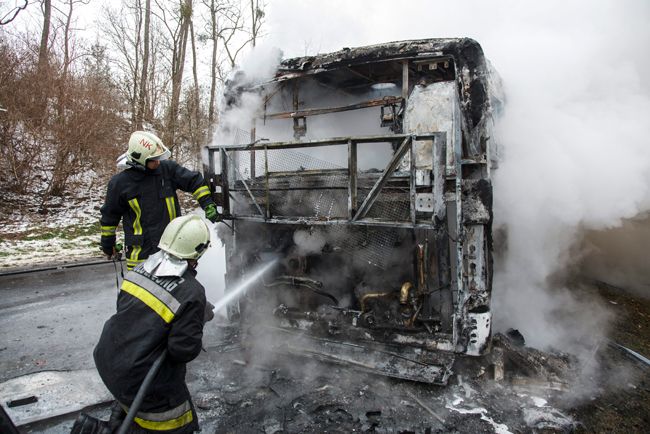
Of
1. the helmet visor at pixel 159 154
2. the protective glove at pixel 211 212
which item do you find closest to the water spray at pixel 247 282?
the protective glove at pixel 211 212

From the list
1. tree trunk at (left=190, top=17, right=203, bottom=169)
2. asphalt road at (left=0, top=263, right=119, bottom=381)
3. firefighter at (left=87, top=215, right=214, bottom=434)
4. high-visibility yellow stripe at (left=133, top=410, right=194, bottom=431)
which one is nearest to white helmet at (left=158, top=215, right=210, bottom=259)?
firefighter at (left=87, top=215, right=214, bottom=434)

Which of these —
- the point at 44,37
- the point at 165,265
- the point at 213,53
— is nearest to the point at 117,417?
the point at 165,265

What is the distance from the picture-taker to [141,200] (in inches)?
145

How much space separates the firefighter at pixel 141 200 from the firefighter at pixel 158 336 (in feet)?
4.73

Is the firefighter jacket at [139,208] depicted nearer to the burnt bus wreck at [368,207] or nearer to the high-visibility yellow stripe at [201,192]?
the high-visibility yellow stripe at [201,192]

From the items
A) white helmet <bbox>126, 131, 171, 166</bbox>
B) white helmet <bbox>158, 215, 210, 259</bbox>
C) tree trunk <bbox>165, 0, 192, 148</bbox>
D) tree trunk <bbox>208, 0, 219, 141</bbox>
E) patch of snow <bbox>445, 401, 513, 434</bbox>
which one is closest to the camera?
white helmet <bbox>158, 215, 210, 259</bbox>

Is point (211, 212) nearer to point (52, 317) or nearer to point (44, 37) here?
point (52, 317)

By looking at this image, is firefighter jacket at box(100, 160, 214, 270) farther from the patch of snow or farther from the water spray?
the patch of snow

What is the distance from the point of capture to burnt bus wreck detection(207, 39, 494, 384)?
11.7ft

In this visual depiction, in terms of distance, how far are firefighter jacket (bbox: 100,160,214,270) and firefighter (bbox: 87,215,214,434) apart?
1.44 metres

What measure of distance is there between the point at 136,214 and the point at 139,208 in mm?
72

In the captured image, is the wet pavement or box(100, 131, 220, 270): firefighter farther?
box(100, 131, 220, 270): firefighter

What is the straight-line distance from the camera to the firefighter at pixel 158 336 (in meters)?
2.16

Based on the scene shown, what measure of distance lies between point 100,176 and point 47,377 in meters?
11.8
